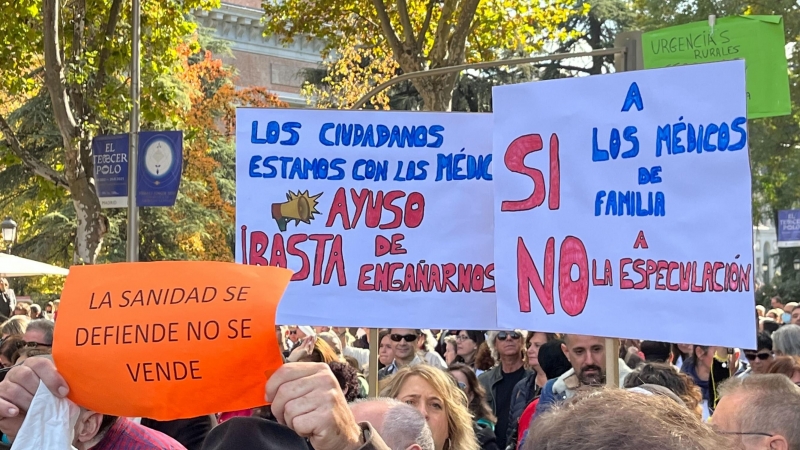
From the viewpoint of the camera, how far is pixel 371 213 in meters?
5.28

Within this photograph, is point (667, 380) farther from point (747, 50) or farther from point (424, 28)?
point (424, 28)

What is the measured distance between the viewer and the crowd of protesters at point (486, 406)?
1.46 meters

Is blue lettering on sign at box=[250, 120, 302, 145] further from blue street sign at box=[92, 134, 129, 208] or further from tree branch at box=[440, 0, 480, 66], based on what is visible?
tree branch at box=[440, 0, 480, 66]

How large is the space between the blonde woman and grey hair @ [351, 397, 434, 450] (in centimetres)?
112

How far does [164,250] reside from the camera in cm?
3191

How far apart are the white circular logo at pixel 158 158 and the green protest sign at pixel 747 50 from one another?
918 centimetres

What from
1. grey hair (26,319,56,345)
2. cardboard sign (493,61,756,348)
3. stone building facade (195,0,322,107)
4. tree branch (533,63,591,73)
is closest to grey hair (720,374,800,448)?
cardboard sign (493,61,756,348)

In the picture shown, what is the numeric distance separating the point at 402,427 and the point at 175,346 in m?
1.22

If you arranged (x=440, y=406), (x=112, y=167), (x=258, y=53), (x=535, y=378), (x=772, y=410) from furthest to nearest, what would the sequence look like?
(x=258, y=53)
(x=112, y=167)
(x=535, y=378)
(x=440, y=406)
(x=772, y=410)

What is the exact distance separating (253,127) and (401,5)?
11686 millimetres

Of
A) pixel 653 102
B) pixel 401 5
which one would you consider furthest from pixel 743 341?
pixel 401 5

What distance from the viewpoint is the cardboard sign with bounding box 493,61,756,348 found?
4016 millimetres

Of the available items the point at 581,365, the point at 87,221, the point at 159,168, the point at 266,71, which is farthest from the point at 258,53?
the point at 581,365

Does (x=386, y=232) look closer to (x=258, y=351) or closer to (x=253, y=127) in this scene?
(x=253, y=127)
